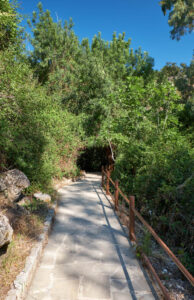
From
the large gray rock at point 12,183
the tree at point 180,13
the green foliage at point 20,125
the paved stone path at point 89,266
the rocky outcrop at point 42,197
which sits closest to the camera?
the paved stone path at point 89,266

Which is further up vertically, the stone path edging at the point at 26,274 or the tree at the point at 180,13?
the tree at the point at 180,13

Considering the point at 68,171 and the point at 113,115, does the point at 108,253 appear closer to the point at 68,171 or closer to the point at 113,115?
the point at 68,171

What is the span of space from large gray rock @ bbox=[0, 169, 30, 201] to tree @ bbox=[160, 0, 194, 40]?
436 inches

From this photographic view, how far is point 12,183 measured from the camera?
202 inches

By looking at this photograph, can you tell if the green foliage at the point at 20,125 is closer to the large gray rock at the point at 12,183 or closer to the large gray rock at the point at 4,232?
the large gray rock at the point at 12,183

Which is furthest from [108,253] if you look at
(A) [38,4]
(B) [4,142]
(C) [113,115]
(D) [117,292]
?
(A) [38,4]

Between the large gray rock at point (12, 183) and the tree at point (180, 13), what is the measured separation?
11076 millimetres

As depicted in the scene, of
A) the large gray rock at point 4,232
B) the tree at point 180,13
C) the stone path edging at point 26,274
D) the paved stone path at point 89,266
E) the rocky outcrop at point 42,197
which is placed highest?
the tree at point 180,13

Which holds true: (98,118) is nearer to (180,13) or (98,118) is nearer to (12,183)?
(180,13)

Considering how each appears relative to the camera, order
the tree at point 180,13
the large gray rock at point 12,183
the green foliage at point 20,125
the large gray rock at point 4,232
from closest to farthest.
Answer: the large gray rock at point 4,232, the large gray rock at point 12,183, the green foliage at point 20,125, the tree at point 180,13

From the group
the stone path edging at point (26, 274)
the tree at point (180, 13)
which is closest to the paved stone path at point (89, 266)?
the stone path edging at point (26, 274)

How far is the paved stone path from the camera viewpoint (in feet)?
8.79

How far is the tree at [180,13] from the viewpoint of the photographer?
10.8m

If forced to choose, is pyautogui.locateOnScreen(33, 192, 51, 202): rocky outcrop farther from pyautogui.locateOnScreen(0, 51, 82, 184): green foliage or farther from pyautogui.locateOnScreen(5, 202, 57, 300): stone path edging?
pyautogui.locateOnScreen(5, 202, 57, 300): stone path edging
